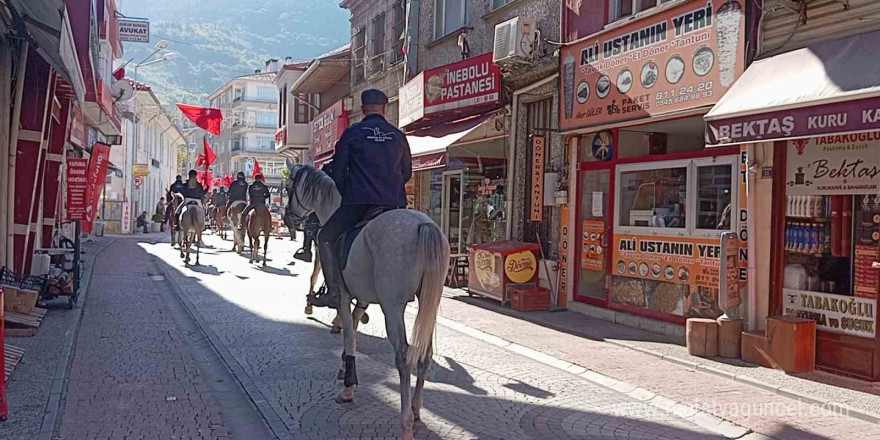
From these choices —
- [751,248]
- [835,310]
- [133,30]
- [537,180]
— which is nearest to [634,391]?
[835,310]

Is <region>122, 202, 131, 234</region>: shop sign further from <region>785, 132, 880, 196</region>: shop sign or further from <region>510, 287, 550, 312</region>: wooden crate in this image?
<region>785, 132, 880, 196</region>: shop sign

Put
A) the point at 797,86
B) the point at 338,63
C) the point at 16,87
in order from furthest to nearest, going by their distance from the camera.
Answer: the point at 338,63
the point at 16,87
the point at 797,86

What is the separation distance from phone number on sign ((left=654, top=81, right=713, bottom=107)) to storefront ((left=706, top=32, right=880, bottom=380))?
725mm

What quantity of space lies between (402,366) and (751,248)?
4.87m

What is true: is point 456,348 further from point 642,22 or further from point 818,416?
point 642,22

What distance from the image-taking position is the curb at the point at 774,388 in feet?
19.3

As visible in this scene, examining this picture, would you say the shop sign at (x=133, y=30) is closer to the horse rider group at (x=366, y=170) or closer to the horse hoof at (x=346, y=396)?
the horse rider group at (x=366, y=170)

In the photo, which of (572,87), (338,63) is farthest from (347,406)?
(338,63)

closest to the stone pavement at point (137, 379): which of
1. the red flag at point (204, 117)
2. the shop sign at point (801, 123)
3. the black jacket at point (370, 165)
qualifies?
the black jacket at point (370, 165)

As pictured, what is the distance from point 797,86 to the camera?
6.88 meters

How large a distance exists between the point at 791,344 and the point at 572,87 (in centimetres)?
546

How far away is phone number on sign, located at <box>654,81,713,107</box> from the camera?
8.67 m

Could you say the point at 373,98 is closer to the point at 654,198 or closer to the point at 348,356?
the point at 348,356

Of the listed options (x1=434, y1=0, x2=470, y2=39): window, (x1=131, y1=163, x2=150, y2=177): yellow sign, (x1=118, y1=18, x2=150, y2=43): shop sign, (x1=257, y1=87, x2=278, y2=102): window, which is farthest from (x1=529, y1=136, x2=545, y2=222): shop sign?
(x1=257, y1=87, x2=278, y2=102): window
